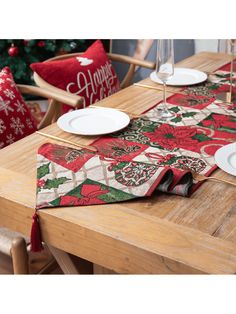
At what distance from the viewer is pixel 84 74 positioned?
87.4 inches

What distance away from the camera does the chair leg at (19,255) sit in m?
0.93

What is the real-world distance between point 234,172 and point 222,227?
236 millimetres

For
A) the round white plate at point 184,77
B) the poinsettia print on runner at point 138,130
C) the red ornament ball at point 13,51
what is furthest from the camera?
the red ornament ball at point 13,51

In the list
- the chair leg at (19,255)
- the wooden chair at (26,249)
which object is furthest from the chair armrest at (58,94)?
the chair leg at (19,255)

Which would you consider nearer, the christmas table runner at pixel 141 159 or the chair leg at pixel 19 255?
the chair leg at pixel 19 255

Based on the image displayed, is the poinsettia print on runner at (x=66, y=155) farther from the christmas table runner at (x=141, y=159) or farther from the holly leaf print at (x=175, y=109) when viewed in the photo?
the holly leaf print at (x=175, y=109)

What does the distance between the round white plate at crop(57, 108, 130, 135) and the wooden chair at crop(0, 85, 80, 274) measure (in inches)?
7.0

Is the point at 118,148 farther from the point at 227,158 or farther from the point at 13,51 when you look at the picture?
the point at 13,51

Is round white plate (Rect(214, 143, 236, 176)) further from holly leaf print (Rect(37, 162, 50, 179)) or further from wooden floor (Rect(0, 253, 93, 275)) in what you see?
wooden floor (Rect(0, 253, 93, 275))

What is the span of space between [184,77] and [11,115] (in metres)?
0.74

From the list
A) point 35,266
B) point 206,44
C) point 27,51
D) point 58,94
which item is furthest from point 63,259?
point 206,44

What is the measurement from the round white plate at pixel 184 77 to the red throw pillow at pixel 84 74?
29cm

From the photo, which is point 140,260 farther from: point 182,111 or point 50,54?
point 50,54
